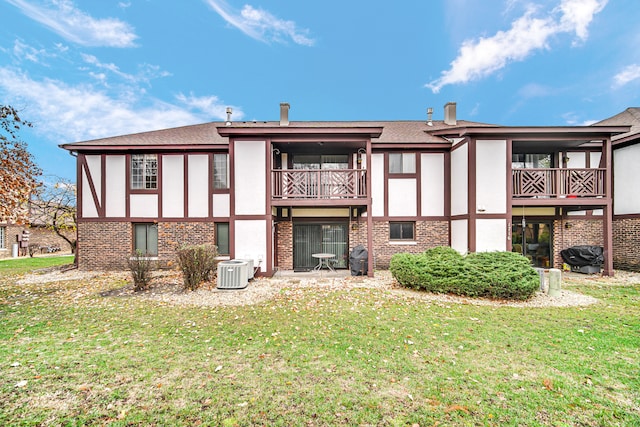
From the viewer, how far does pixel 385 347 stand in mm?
4449

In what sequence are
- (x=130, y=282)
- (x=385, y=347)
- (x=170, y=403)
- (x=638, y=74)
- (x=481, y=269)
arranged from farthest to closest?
(x=638, y=74), (x=130, y=282), (x=481, y=269), (x=385, y=347), (x=170, y=403)

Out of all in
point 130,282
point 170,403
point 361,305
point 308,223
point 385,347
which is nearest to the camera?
point 170,403

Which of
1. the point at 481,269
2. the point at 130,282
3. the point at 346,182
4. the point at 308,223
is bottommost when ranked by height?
the point at 130,282

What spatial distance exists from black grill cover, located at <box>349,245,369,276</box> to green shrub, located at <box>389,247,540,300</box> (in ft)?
6.42

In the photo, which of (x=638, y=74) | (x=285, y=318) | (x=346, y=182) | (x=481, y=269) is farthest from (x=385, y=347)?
(x=638, y=74)

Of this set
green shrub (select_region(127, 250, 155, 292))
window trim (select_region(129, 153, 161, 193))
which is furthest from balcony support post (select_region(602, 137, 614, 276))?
window trim (select_region(129, 153, 161, 193))

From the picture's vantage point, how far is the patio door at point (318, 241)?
483 inches

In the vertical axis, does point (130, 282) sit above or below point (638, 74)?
below

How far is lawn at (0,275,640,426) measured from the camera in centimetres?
286

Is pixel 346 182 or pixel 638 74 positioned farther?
pixel 638 74

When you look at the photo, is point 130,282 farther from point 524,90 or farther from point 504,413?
point 524,90

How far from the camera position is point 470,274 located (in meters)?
7.56

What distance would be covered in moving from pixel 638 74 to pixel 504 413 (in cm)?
2385

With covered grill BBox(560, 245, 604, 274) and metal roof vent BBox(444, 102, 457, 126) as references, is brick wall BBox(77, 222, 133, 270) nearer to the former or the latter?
metal roof vent BBox(444, 102, 457, 126)
